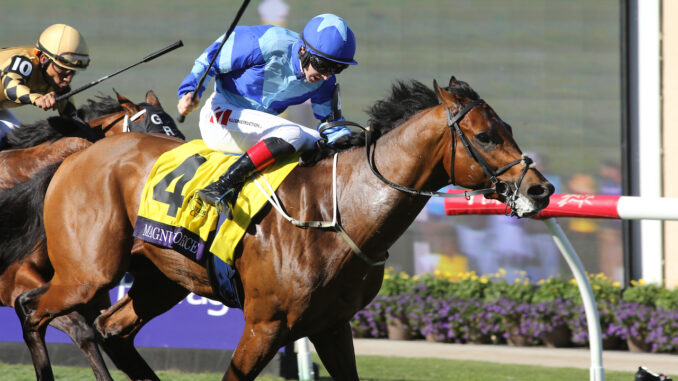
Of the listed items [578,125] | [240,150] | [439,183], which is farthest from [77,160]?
[578,125]

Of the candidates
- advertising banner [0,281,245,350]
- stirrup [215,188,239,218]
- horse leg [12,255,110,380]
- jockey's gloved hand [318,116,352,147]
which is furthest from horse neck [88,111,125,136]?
stirrup [215,188,239,218]

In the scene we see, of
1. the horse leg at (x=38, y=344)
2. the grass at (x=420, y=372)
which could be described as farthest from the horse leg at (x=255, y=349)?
the grass at (x=420, y=372)

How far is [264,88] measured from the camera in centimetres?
422

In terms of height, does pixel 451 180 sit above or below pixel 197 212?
above

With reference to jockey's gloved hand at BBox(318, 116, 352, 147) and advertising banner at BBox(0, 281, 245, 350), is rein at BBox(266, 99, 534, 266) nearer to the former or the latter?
jockey's gloved hand at BBox(318, 116, 352, 147)

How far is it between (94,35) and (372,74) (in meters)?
2.95

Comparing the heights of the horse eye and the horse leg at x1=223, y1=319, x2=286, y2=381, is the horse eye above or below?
above

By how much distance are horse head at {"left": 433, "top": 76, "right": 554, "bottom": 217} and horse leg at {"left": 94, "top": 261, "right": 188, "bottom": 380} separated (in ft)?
6.00

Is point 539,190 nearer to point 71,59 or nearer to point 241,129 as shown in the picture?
point 241,129

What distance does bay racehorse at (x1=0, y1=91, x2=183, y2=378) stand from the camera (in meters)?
4.74

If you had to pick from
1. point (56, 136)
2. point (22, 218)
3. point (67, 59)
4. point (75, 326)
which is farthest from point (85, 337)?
point (67, 59)

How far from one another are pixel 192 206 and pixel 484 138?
135 centimetres

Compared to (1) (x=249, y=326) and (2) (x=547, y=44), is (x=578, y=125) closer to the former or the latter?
(2) (x=547, y=44)

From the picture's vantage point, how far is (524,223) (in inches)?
350
